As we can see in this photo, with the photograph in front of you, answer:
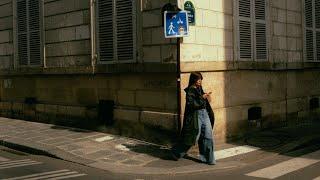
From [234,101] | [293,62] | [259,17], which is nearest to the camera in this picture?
[234,101]

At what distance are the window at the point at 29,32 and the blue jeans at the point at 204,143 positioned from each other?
20.8 ft

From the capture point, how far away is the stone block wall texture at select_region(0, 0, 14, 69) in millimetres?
15578

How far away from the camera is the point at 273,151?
10391mm

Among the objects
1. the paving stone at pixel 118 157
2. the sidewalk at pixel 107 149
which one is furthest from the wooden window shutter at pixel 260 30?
the paving stone at pixel 118 157

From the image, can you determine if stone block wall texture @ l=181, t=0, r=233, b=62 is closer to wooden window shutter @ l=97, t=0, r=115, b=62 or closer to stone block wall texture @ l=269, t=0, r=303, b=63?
stone block wall texture @ l=269, t=0, r=303, b=63

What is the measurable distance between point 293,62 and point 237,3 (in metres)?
2.96

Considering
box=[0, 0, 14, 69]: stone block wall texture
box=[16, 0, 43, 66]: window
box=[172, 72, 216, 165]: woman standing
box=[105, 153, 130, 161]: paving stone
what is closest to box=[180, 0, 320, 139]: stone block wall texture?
box=[172, 72, 216, 165]: woman standing

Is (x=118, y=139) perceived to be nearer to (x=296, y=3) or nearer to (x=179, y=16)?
(x=179, y=16)

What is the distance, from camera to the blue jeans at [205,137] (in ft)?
30.4

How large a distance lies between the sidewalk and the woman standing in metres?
0.26

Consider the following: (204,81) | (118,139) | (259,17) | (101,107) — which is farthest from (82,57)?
(259,17)

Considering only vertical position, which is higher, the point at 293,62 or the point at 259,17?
the point at 259,17

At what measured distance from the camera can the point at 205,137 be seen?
369 inches

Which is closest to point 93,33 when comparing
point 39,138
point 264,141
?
point 39,138
